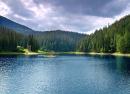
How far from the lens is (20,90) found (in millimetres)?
56938

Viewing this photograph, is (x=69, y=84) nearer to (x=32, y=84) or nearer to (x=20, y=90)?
(x=32, y=84)

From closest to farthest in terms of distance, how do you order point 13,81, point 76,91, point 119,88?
point 76,91, point 119,88, point 13,81

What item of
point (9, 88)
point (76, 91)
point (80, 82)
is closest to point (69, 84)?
point (80, 82)

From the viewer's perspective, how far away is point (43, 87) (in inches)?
2366

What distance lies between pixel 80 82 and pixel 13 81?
15502 millimetres

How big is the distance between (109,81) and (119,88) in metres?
Result: 9.99

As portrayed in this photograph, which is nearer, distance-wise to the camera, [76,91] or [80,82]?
[76,91]

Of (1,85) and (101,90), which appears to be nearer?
(101,90)

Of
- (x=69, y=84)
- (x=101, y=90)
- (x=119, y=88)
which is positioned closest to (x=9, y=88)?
(x=69, y=84)

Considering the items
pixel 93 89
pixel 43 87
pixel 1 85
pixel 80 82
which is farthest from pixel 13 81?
pixel 93 89

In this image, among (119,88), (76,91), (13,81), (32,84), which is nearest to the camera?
(76,91)

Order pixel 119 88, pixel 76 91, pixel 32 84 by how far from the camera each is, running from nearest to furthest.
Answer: pixel 76 91 < pixel 119 88 < pixel 32 84

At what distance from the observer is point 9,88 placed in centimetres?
5916

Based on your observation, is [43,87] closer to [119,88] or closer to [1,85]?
[1,85]
